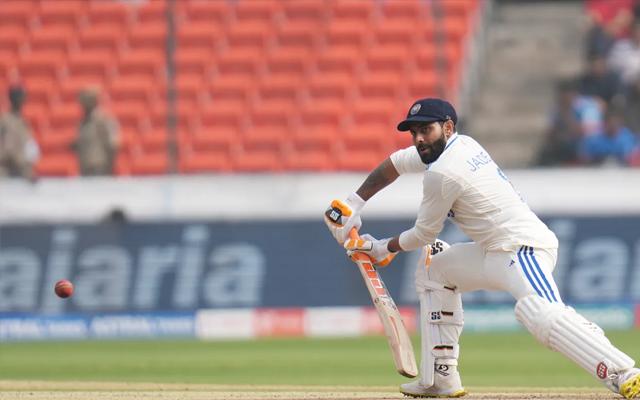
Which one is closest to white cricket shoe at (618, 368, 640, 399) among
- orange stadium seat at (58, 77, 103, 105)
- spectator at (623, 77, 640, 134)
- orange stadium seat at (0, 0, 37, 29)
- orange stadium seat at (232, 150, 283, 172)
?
spectator at (623, 77, 640, 134)

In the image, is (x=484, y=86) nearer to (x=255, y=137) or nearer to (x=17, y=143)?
(x=255, y=137)

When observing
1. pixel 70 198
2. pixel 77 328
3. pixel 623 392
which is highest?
pixel 623 392

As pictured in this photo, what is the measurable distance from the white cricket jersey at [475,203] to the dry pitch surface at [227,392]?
3.00 feet

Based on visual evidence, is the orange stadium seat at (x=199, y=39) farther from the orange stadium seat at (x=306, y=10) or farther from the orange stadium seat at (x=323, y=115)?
the orange stadium seat at (x=323, y=115)

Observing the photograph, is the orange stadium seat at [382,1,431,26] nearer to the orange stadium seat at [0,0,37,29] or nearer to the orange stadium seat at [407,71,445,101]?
the orange stadium seat at [407,71,445,101]

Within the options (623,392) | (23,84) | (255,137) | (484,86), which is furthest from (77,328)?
(623,392)

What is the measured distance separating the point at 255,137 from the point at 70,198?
278cm

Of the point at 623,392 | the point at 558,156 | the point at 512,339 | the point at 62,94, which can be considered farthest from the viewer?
the point at 62,94

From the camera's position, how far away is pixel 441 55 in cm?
1620

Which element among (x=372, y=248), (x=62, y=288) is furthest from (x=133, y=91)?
(x=372, y=248)

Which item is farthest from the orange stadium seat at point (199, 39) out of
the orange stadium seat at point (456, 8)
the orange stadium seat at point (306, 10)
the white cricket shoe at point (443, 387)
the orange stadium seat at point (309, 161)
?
the white cricket shoe at point (443, 387)

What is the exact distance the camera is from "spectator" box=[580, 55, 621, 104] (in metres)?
16.0

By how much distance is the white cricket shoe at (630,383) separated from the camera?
711 centimetres

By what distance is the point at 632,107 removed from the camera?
626 inches
